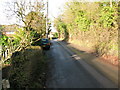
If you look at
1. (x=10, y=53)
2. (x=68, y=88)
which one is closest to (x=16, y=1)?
(x=10, y=53)

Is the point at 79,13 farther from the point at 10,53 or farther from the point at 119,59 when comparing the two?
the point at 10,53

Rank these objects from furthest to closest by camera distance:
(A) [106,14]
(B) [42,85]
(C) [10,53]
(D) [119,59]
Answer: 1. (A) [106,14]
2. (D) [119,59]
3. (C) [10,53]
4. (B) [42,85]

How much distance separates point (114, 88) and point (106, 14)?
30.6 ft

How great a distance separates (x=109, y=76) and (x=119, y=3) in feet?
31.7

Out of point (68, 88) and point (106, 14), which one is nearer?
point (68, 88)

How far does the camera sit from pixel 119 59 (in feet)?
28.4

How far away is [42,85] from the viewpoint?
5.23 meters

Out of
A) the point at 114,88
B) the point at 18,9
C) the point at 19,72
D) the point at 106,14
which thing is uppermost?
the point at 18,9

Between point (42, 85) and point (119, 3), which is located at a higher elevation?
point (119, 3)

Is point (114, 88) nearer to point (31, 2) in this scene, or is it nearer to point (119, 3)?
point (119, 3)

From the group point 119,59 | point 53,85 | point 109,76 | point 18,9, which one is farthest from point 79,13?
point 53,85

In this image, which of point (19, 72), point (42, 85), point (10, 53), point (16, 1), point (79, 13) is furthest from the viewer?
point (79, 13)

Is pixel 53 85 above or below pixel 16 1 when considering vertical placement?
below

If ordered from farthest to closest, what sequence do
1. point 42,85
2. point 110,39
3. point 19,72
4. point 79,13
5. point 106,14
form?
point 79,13
point 106,14
point 110,39
point 42,85
point 19,72
